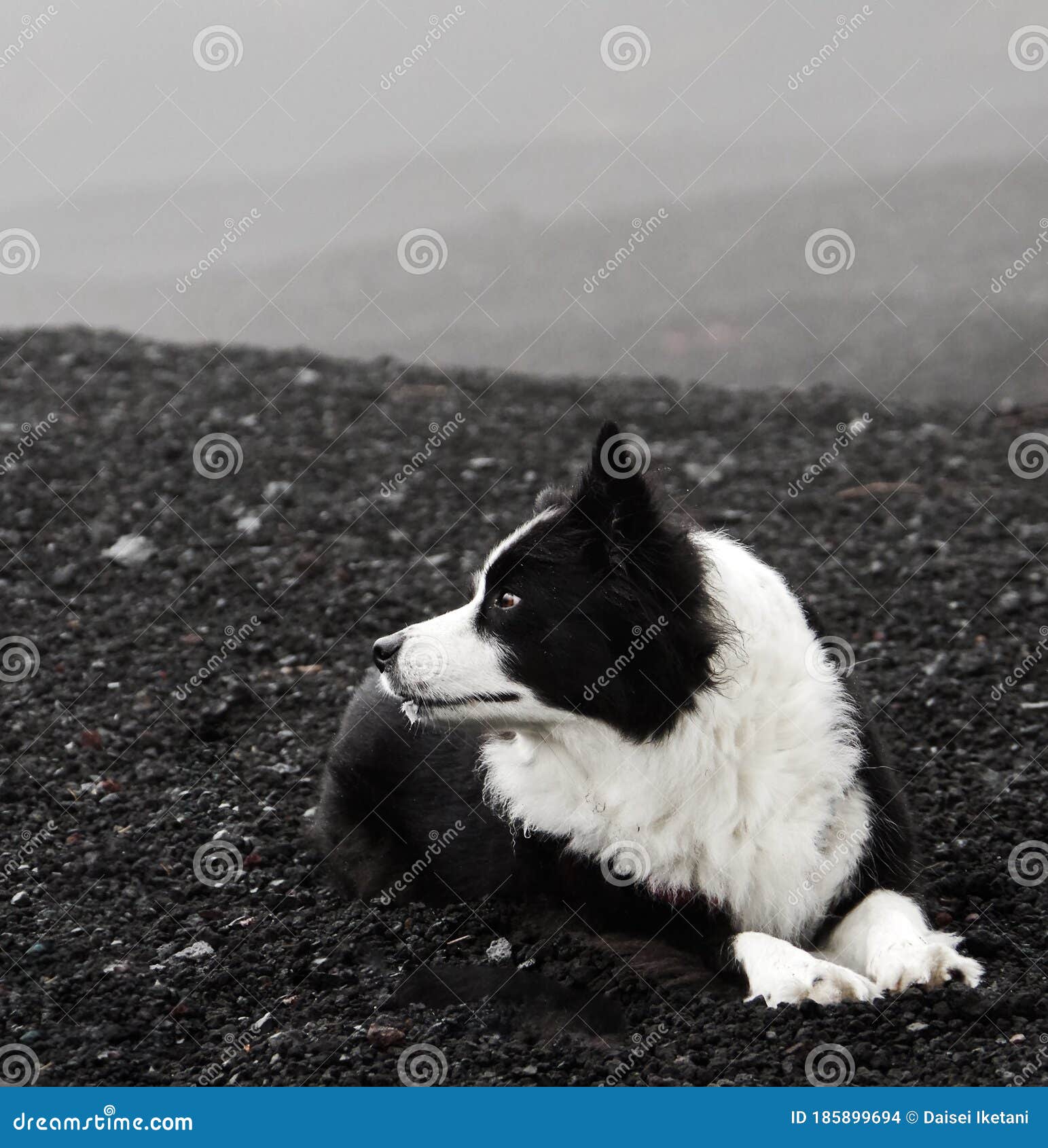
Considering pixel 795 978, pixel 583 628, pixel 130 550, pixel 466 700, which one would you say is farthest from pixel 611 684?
pixel 130 550

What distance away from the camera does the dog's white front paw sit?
4234 millimetres

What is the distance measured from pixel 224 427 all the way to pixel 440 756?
6.65m

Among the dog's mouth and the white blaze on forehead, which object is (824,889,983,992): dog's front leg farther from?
the white blaze on forehead

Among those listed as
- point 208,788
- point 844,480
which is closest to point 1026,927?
point 208,788

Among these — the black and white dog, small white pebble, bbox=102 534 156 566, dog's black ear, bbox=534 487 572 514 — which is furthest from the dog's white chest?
small white pebble, bbox=102 534 156 566

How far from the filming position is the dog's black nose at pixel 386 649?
4641 mm

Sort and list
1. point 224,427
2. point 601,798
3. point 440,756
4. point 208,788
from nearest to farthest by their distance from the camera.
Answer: point 601,798 < point 440,756 < point 208,788 < point 224,427

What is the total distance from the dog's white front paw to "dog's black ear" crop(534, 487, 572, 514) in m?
1.77

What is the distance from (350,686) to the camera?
7.27 metres

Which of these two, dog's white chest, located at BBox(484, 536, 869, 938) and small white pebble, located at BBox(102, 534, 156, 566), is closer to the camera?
dog's white chest, located at BBox(484, 536, 869, 938)

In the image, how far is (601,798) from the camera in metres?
4.68

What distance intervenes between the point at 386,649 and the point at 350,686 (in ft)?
8.80

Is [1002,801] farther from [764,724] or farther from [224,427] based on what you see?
[224,427]

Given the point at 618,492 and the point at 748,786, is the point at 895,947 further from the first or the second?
the point at 618,492
